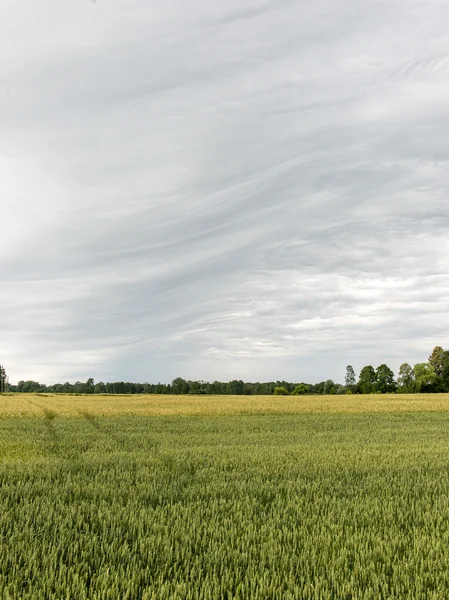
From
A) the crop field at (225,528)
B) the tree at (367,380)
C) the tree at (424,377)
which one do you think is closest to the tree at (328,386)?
the tree at (367,380)

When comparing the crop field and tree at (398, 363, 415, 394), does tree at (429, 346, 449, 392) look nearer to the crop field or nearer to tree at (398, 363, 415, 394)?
tree at (398, 363, 415, 394)

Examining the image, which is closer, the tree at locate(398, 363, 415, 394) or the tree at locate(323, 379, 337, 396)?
the tree at locate(398, 363, 415, 394)

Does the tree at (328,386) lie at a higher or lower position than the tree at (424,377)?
lower

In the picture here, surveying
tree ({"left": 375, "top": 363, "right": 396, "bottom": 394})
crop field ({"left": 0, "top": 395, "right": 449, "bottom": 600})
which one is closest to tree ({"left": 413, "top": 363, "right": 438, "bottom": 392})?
tree ({"left": 375, "top": 363, "right": 396, "bottom": 394})

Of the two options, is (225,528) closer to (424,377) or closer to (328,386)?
(424,377)

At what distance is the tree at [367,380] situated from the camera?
131750 millimetres

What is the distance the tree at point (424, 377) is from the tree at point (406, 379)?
2254 millimetres

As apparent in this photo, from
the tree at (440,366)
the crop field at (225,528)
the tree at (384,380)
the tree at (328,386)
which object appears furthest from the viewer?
the tree at (328,386)

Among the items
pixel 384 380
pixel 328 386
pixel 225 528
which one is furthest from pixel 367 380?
pixel 225 528

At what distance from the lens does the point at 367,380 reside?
13462cm

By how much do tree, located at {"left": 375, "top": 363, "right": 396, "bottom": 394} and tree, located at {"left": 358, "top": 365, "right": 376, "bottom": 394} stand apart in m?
1.85

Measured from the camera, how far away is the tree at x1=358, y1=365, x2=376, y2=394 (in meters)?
132

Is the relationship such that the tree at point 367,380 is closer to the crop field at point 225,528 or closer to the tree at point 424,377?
the tree at point 424,377

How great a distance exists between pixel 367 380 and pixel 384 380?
554cm
